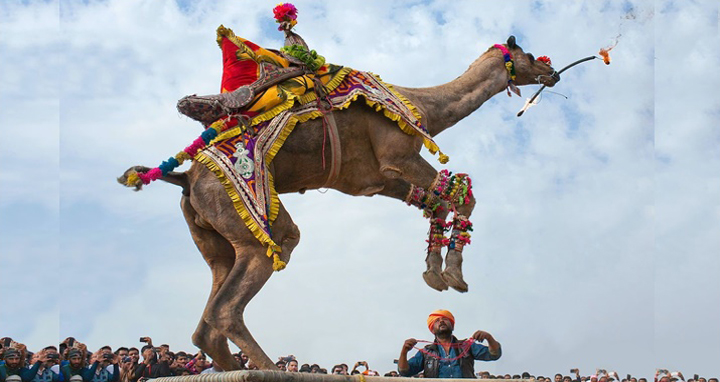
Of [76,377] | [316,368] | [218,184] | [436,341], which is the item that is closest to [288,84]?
[218,184]

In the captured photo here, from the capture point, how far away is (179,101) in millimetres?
7906

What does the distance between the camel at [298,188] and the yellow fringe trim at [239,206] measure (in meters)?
0.05

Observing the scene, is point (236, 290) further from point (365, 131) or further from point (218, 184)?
point (365, 131)

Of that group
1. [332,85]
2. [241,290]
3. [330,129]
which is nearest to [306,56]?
[332,85]

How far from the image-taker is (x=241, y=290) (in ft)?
24.6

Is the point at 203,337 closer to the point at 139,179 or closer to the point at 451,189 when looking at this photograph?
the point at 139,179

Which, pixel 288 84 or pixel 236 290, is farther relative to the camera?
pixel 288 84

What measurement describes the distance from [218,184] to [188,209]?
1.59 ft

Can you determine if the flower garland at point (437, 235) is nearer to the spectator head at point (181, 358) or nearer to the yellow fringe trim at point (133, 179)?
the yellow fringe trim at point (133, 179)

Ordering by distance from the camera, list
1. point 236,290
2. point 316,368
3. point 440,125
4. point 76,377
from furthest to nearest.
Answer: point 316,368 < point 76,377 < point 440,125 < point 236,290

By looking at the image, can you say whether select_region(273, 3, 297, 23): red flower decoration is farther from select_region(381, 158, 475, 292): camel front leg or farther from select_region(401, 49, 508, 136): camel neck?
select_region(381, 158, 475, 292): camel front leg

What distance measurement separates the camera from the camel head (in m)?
9.41

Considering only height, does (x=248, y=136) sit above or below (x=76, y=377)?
above

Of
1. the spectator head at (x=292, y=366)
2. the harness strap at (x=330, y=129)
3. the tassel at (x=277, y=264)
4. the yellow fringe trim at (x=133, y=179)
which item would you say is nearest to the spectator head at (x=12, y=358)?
the spectator head at (x=292, y=366)
